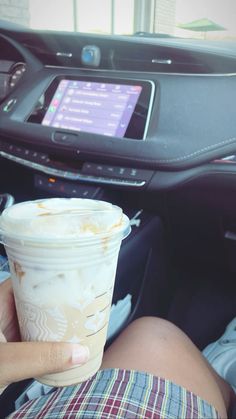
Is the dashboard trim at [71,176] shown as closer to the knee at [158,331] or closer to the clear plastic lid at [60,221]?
the knee at [158,331]

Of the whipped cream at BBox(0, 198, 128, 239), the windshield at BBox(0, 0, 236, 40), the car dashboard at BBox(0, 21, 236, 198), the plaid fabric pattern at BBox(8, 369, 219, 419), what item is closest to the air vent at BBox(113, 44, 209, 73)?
the car dashboard at BBox(0, 21, 236, 198)

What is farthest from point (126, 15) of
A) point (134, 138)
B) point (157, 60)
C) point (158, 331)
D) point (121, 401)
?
point (121, 401)

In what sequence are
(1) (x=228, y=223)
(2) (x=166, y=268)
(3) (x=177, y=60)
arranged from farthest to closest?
(2) (x=166, y=268) < (1) (x=228, y=223) < (3) (x=177, y=60)

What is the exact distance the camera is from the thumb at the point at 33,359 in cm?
53

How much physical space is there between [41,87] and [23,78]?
0.28 ft

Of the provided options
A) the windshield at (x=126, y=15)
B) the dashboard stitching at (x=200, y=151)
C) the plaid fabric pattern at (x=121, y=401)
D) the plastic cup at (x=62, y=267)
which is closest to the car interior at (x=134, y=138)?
the dashboard stitching at (x=200, y=151)

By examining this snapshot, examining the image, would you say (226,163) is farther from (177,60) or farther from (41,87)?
(41,87)

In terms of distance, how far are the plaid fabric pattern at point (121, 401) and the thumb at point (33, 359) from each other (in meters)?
0.17

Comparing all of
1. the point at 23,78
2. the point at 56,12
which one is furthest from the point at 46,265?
the point at 56,12

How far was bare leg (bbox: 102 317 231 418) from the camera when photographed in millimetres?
833

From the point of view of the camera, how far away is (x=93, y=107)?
1110 millimetres

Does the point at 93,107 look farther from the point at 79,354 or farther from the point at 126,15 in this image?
the point at 126,15

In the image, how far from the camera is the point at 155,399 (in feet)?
2.33

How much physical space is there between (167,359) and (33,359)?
40 centimetres
